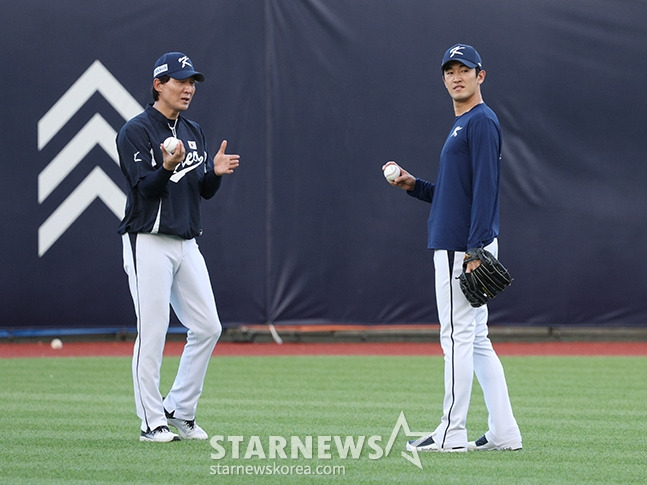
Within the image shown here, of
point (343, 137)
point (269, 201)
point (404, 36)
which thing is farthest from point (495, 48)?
point (269, 201)

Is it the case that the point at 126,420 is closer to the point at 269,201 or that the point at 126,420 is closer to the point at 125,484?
the point at 125,484

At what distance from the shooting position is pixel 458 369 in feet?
17.8

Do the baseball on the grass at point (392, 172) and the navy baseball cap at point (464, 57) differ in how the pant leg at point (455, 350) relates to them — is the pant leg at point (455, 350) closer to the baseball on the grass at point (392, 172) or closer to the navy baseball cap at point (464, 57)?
the baseball on the grass at point (392, 172)

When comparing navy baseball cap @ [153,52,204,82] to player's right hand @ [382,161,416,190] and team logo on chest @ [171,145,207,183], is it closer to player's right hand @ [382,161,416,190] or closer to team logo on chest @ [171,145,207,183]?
team logo on chest @ [171,145,207,183]

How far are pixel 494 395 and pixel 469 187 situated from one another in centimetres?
101

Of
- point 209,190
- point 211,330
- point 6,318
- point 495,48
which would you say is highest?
point 495,48

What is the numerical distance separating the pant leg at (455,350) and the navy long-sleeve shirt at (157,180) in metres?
1.39

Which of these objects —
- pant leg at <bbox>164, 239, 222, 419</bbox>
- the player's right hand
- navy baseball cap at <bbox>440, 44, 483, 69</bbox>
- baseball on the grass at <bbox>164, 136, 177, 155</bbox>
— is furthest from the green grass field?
navy baseball cap at <bbox>440, 44, 483, 69</bbox>

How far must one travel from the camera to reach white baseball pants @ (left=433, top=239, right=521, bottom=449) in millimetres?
5441

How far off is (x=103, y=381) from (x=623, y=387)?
404cm

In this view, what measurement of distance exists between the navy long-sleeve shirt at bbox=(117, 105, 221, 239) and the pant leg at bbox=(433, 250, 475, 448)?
1.39 meters

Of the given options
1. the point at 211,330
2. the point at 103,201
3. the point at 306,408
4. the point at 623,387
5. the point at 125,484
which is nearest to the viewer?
the point at 125,484

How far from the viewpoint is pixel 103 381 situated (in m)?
9.13

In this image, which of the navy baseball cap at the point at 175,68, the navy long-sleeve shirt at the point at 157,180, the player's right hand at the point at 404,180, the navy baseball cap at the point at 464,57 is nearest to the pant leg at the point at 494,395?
the player's right hand at the point at 404,180
